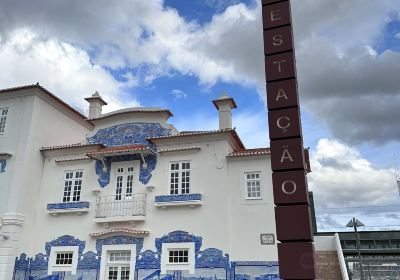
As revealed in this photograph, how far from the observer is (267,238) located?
53.8ft

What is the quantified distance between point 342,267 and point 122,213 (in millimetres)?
9667

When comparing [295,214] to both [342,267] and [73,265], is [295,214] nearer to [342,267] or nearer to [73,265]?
[342,267]

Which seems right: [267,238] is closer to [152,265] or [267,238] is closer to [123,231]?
[152,265]

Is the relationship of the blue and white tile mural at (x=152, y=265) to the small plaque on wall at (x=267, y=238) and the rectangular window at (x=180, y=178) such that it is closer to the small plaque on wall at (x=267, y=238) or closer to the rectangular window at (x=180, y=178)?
the small plaque on wall at (x=267, y=238)

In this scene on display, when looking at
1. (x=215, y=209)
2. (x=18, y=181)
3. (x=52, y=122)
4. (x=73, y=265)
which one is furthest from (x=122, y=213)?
(x=52, y=122)

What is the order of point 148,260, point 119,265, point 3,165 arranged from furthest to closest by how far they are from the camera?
point 3,165 < point 119,265 < point 148,260

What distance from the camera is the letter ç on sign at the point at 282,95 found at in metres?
9.68

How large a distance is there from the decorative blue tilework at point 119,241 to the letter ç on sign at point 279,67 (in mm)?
10819

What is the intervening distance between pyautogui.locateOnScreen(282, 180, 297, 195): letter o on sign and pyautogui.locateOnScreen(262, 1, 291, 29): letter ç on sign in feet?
14.4

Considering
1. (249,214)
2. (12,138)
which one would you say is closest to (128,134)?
(12,138)

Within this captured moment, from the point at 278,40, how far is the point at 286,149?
3109 mm

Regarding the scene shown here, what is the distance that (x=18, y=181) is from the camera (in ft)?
64.6

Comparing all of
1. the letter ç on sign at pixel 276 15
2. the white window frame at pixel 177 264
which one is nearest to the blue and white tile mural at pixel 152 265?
the white window frame at pixel 177 264

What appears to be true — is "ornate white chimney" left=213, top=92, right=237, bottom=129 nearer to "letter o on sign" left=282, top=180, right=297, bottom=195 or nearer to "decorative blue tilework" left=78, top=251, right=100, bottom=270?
"decorative blue tilework" left=78, top=251, right=100, bottom=270
